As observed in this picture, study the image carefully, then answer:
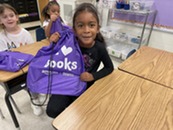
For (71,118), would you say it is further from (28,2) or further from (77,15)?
(28,2)

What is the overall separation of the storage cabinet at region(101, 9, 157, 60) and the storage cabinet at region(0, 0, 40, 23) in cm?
231

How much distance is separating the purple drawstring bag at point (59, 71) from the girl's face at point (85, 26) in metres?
0.08

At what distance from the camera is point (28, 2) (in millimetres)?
3586

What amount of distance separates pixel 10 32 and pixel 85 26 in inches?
39.5

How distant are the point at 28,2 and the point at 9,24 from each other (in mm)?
2629

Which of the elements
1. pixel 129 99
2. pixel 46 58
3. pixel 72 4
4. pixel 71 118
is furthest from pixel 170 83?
pixel 72 4

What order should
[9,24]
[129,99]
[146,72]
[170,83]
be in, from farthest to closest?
[9,24]
[146,72]
[170,83]
[129,99]

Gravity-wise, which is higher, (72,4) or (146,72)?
(72,4)

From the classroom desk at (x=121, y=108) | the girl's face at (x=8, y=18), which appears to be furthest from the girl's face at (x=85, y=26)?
the girl's face at (x=8, y=18)

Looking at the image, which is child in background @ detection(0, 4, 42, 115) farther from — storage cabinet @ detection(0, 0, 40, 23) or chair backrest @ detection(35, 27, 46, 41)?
storage cabinet @ detection(0, 0, 40, 23)

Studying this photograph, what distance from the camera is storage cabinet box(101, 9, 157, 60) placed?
2.12 metres

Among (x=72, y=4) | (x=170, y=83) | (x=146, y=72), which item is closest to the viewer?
(x=170, y=83)

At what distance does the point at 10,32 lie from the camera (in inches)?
57.3

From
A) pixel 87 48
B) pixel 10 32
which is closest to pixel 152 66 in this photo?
pixel 87 48
